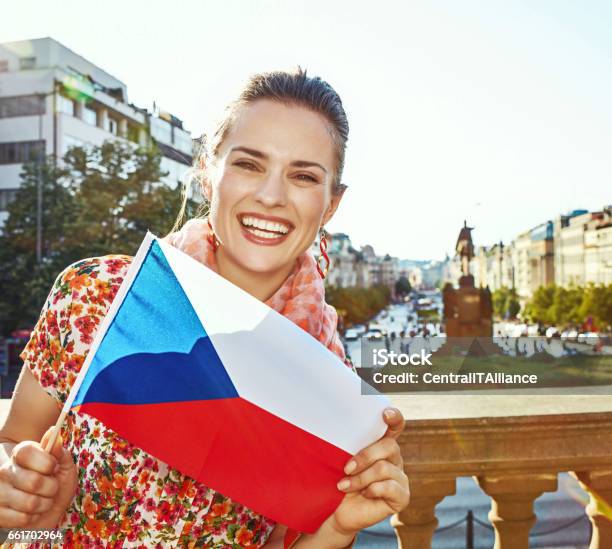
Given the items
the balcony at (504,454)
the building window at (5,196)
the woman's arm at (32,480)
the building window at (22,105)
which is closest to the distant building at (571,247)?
the building window at (22,105)

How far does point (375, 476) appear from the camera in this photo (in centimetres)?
163

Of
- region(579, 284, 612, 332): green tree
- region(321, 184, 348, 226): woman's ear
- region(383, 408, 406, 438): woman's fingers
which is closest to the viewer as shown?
region(383, 408, 406, 438): woman's fingers

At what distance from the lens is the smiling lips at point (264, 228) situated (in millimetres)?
1857

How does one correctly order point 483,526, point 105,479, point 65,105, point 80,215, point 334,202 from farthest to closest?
point 65,105, point 80,215, point 483,526, point 334,202, point 105,479

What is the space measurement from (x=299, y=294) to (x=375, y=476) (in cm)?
58

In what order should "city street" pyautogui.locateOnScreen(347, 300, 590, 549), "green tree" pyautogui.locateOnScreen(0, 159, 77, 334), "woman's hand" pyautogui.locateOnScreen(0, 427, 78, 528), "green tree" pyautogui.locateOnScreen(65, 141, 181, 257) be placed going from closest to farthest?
"woman's hand" pyautogui.locateOnScreen(0, 427, 78, 528) < "city street" pyautogui.locateOnScreen(347, 300, 590, 549) < "green tree" pyautogui.locateOnScreen(65, 141, 181, 257) < "green tree" pyautogui.locateOnScreen(0, 159, 77, 334)

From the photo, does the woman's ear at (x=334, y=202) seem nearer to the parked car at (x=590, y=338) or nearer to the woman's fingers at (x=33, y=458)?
the woman's fingers at (x=33, y=458)

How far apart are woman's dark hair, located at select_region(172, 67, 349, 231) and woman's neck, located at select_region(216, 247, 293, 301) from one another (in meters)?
0.28

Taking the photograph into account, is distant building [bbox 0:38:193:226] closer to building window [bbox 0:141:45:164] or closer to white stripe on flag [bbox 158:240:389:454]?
building window [bbox 0:141:45:164]

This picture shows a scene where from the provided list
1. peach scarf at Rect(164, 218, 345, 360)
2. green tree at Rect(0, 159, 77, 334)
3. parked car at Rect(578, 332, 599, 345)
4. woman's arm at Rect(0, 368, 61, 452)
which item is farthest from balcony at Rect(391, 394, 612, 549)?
green tree at Rect(0, 159, 77, 334)

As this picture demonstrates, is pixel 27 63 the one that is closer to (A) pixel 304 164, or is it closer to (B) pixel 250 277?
(B) pixel 250 277

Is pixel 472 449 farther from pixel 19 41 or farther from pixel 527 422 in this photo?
pixel 19 41

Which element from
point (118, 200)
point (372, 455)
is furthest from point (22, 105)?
point (372, 455)

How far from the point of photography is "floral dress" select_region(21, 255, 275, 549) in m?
1.75
